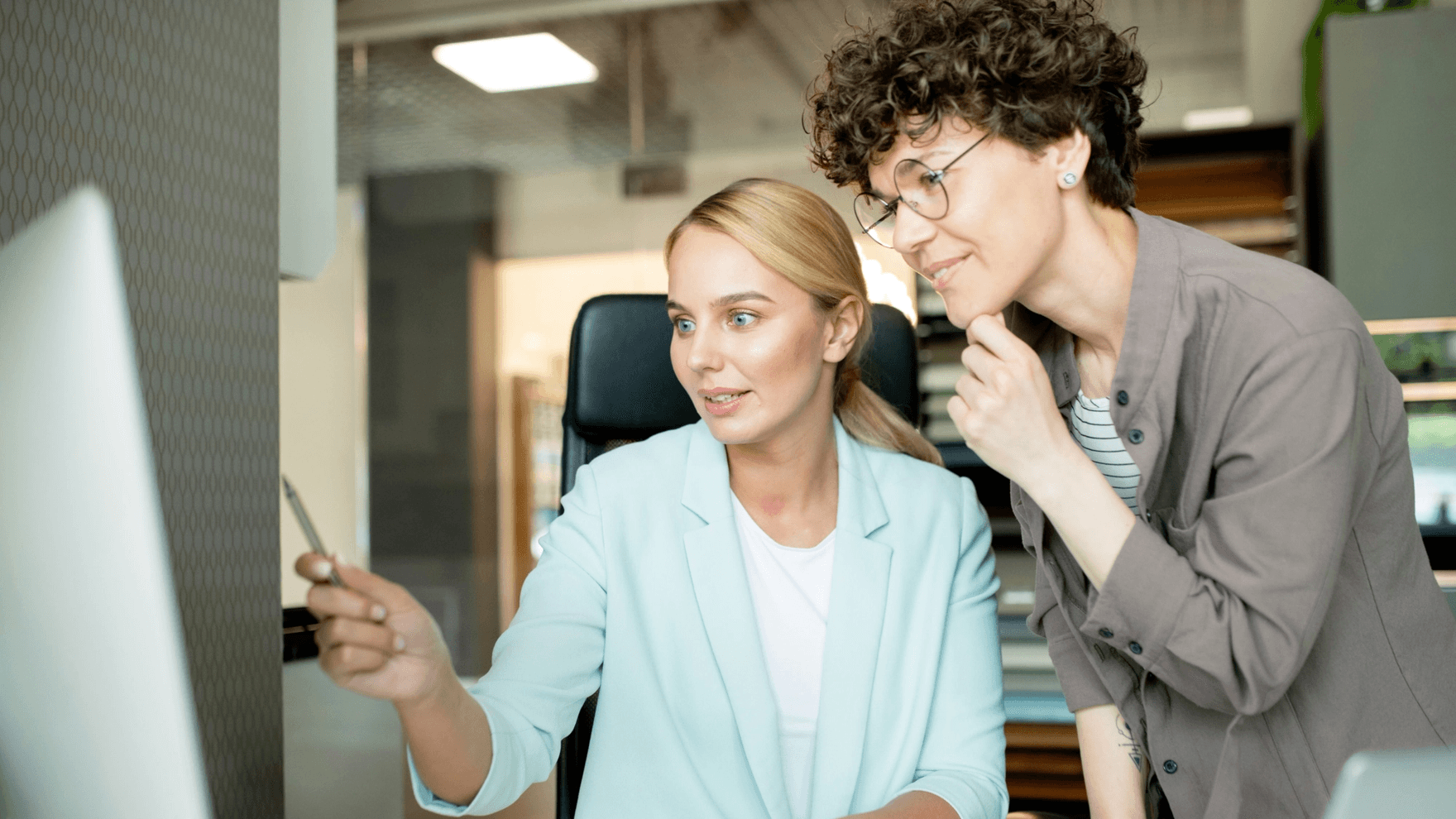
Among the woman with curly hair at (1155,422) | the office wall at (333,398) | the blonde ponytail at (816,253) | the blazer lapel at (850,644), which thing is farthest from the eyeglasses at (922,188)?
the office wall at (333,398)

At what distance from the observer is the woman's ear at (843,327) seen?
1514 millimetres

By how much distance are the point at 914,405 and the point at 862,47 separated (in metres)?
0.64

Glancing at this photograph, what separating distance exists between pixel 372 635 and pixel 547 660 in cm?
54

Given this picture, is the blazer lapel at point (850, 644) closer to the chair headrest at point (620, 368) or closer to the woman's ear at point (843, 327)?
the woman's ear at point (843, 327)

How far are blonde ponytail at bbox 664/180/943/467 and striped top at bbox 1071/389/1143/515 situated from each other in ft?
1.35

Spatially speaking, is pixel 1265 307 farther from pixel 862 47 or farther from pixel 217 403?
pixel 217 403

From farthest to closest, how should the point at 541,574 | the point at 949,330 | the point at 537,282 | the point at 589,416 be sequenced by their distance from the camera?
1. the point at 537,282
2. the point at 949,330
3. the point at 589,416
4. the point at 541,574

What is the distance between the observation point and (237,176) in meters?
1.22

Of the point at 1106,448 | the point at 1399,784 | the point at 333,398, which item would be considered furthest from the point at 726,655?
the point at 333,398

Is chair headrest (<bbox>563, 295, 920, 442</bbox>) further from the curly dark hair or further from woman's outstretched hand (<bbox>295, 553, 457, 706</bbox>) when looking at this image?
woman's outstretched hand (<bbox>295, 553, 457, 706</bbox>)

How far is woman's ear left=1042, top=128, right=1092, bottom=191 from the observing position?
110 cm

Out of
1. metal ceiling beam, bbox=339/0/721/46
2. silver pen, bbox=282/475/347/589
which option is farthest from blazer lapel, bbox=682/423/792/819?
metal ceiling beam, bbox=339/0/721/46

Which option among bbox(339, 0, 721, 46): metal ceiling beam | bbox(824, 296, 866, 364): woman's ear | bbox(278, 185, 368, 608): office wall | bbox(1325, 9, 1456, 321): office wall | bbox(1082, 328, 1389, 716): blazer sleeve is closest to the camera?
bbox(1082, 328, 1389, 716): blazer sleeve

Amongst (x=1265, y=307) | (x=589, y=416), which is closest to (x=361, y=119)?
(x=589, y=416)
